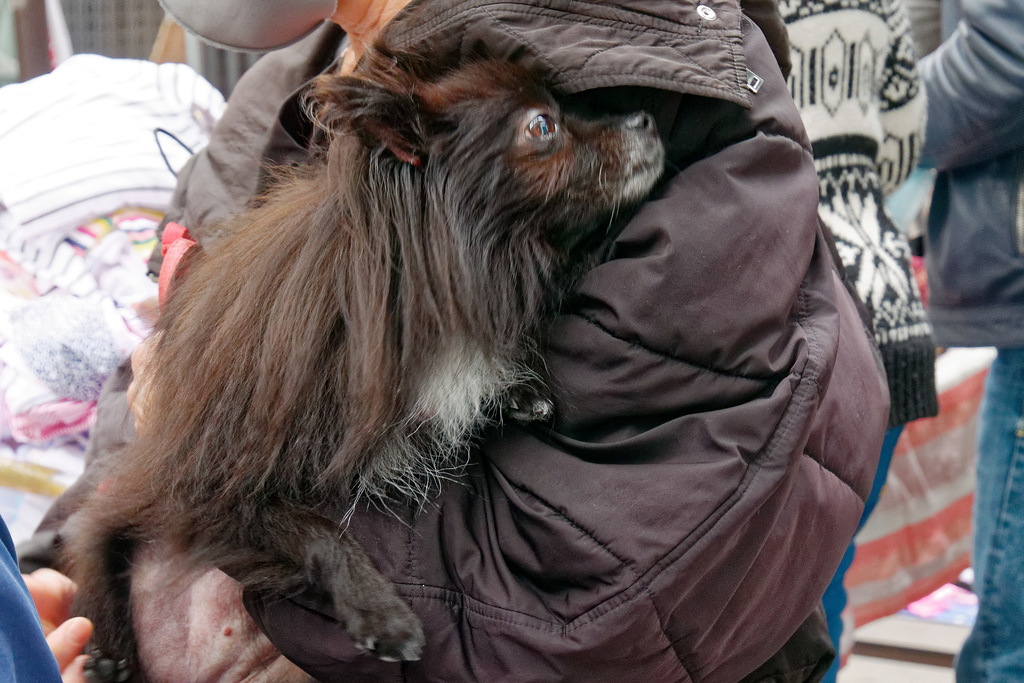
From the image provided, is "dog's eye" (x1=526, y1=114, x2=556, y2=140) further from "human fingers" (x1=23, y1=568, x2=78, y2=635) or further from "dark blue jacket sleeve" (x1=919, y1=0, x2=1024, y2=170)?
"human fingers" (x1=23, y1=568, x2=78, y2=635)

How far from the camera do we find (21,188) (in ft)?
6.56

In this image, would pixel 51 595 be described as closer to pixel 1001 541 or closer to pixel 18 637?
pixel 18 637

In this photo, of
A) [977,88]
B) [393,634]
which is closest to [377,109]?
[393,634]

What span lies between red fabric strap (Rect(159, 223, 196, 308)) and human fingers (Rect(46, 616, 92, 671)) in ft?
2.08

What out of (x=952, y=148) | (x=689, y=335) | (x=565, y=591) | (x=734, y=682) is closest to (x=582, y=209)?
(x=689, y=335)

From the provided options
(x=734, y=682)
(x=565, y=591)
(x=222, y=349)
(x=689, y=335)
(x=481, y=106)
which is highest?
(x=481, y=106)

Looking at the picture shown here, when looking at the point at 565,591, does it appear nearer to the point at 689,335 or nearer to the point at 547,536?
the point at 547,536

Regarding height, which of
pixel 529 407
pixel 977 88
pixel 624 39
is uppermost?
pixel 624 39

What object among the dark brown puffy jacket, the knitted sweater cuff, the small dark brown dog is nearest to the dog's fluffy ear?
the small dark brown dog

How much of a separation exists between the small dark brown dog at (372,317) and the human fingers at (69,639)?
0.34ft

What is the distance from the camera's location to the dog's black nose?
1388 millimetres

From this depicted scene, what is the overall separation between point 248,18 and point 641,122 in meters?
0.70

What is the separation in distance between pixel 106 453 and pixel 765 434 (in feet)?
4.76

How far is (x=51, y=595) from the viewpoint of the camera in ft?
5.43
